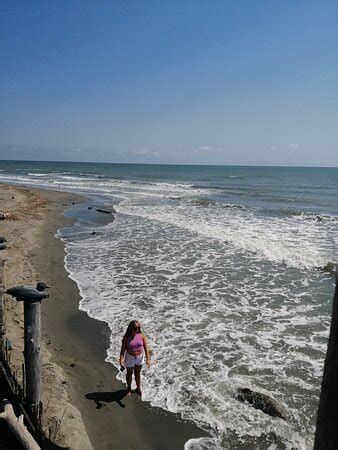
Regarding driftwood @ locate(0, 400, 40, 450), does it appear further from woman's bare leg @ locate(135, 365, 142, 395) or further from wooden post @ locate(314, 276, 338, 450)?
wooden post @ locate(314, 276, 338, 450)

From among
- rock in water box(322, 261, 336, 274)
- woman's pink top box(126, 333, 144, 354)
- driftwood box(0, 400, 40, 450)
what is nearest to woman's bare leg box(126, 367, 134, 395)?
woman's pink top box(126, 333, 144, 354)

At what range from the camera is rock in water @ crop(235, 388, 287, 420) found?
20.5 ft

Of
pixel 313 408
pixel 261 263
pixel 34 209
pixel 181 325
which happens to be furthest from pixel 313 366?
pixel 34 209

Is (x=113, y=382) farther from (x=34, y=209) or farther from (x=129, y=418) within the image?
(x=34, y=209)

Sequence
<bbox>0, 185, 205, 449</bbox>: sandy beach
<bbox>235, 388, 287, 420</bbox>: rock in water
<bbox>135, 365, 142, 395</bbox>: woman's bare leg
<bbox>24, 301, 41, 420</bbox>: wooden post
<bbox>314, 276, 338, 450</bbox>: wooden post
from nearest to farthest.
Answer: <bbox>314, 276, 338, 450</bbox>: wooden post
<bbox>24, 301, 41, 420</bbox>: wooden post
<bbox>0, 185, 205, 449</bbox>: sandy beach
<bbox>235, 388, 287, 420</bbox>: rock in water
<bbox>135, 365, 142, 395</bbox>: woman's bare leg

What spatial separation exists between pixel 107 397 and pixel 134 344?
1011mm

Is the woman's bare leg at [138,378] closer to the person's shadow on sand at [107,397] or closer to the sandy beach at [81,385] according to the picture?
the sandy beach at [81,385]

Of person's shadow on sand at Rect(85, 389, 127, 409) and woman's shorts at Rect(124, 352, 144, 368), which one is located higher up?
woman's shorts at Rect(124, 352, 144, 368)

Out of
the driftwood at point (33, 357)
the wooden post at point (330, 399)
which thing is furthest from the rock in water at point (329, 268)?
→ the wooden post at point (330, 399)

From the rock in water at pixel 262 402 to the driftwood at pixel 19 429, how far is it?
376 cm

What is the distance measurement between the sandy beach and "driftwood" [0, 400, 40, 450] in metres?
1.01

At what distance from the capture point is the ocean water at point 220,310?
6371 mm

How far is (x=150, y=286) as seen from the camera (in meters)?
12.1

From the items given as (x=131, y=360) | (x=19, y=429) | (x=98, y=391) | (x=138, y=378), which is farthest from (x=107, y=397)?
(x=19, y=429)
